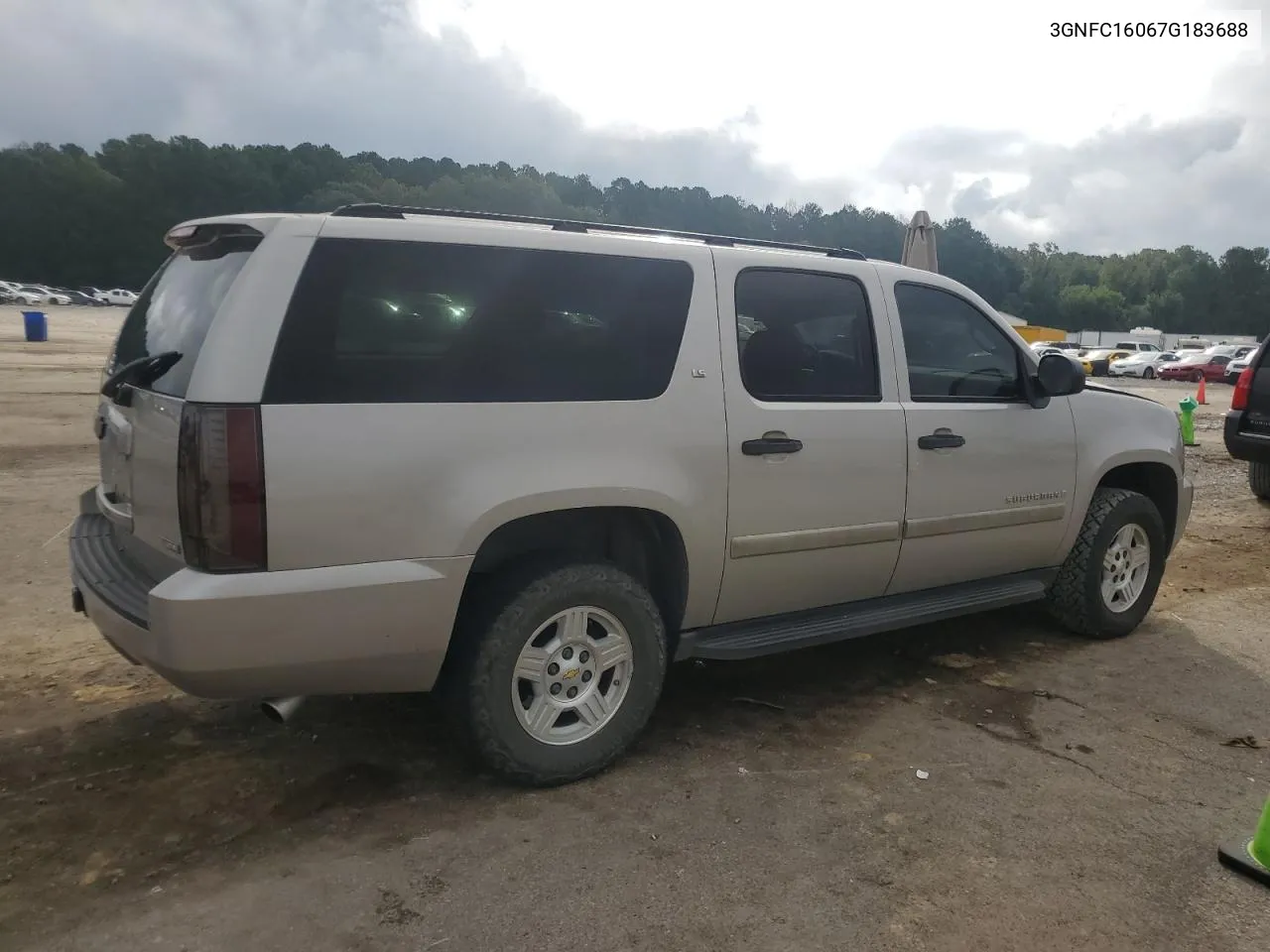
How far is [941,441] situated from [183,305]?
2963mm

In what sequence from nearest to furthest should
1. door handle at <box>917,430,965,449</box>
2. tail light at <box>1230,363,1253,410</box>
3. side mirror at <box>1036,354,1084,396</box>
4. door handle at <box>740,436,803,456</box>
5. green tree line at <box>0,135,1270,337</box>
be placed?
door handle at <box>740,436,803,456</box> → door handle at <box>917,430,965,449</box> → side mirror at <box>1036,354,1084,396</box> → tail light at <box>1230,363,1253,410</box> → green tree line at <box>0,135,1270,337</box>

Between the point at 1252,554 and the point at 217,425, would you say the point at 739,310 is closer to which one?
the point at 217,425

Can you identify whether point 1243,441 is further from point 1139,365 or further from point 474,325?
point 1139,365

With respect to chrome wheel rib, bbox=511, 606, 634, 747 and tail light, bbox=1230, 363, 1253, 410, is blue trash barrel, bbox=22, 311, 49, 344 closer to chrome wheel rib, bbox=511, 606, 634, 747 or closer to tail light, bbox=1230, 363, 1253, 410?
tail light, bbox=1230, 363, 1253, 410

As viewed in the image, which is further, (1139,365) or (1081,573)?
(1139,365)

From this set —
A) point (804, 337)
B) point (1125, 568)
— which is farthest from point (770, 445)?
point (1125, 568)

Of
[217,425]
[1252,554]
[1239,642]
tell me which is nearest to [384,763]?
[217,425]

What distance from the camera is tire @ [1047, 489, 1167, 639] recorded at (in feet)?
16.2

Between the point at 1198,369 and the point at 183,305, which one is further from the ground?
the point at 183,305

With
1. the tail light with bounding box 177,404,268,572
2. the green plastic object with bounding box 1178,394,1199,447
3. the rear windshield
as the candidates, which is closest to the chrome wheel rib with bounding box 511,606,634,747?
the tail light with bounding box 177,404,268,572

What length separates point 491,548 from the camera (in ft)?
10.6

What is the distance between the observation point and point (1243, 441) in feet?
28.4

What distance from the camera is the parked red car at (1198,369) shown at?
1613 inches

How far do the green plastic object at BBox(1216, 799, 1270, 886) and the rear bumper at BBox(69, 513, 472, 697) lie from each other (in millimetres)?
2472
